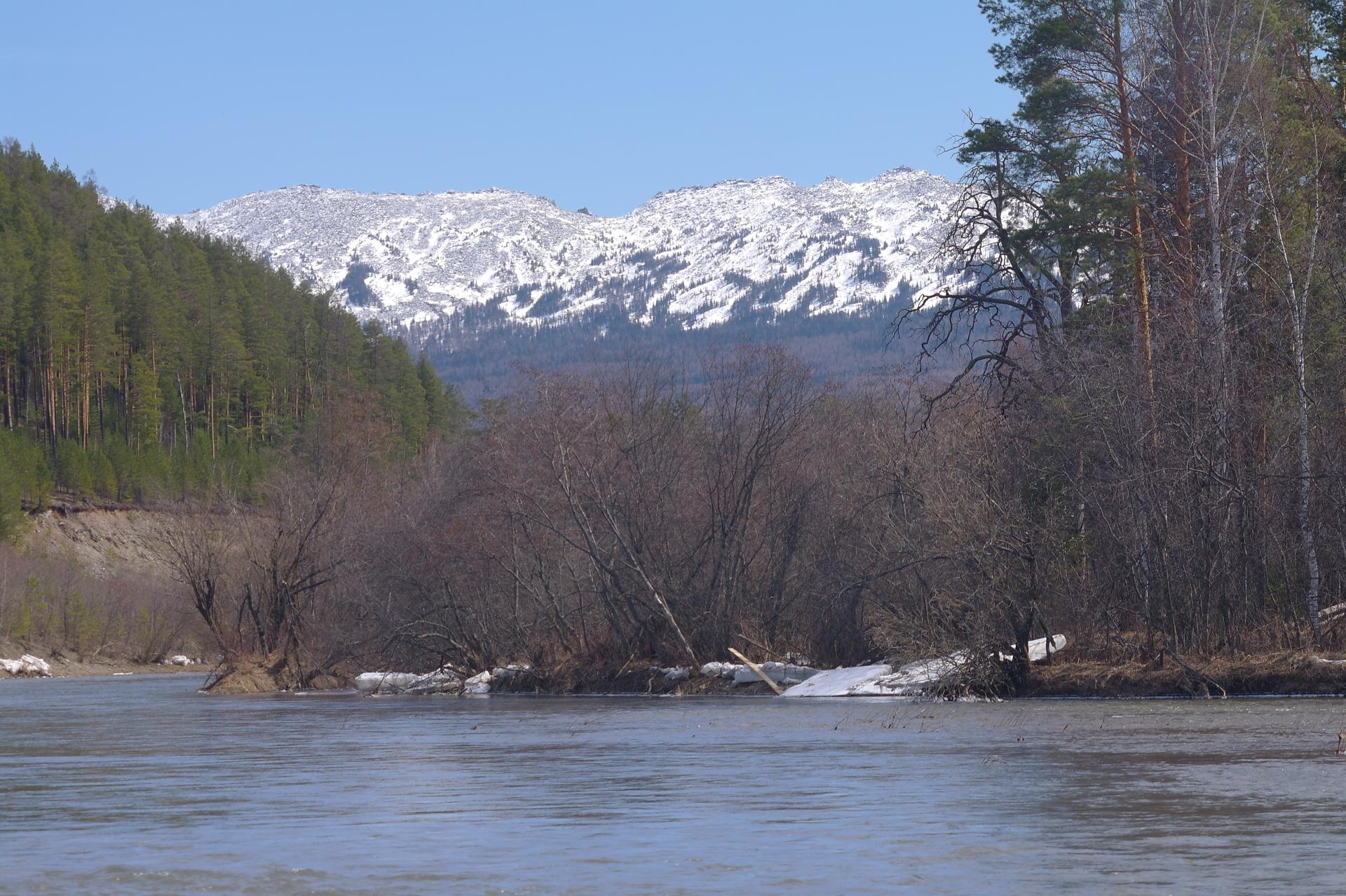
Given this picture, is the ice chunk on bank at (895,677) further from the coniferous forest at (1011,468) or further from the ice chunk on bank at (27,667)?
the ice chunk on bank at (27,667)

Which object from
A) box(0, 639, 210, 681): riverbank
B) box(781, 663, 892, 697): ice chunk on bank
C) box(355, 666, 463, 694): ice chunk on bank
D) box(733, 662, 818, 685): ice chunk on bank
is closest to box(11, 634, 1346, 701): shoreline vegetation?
box(733, 662, 818, 685): ice chunk on bank

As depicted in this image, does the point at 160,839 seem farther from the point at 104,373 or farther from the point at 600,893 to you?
the point at 104,373

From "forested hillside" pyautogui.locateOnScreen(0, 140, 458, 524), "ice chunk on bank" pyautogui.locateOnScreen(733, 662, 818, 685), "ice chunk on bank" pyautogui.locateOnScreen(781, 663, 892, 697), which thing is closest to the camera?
"ice chunk on bank" pyautogui.locateOnScreen(781, 663, 892, 697)

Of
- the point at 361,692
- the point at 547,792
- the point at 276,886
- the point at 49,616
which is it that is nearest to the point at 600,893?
the point at 276,886

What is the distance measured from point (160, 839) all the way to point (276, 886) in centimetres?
281

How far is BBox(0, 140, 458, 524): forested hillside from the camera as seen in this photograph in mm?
115188

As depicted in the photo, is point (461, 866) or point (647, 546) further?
point (647, 546)

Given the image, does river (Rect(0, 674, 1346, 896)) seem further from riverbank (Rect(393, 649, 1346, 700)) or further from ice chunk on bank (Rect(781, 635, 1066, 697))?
ice chunk on bank (Rect(781, 635, 1066, 697))

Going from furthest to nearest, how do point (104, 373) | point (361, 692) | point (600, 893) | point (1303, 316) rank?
point (104, 373)
point (361, 692)
point (1303, 316)
point (600, 893)

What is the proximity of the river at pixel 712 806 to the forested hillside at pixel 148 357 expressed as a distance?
275ft

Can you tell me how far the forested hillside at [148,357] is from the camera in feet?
378

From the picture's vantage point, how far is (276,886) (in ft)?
32.3

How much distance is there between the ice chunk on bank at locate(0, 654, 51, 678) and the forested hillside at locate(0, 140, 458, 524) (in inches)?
611

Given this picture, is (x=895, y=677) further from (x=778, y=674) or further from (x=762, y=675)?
(x=778, y=674)
